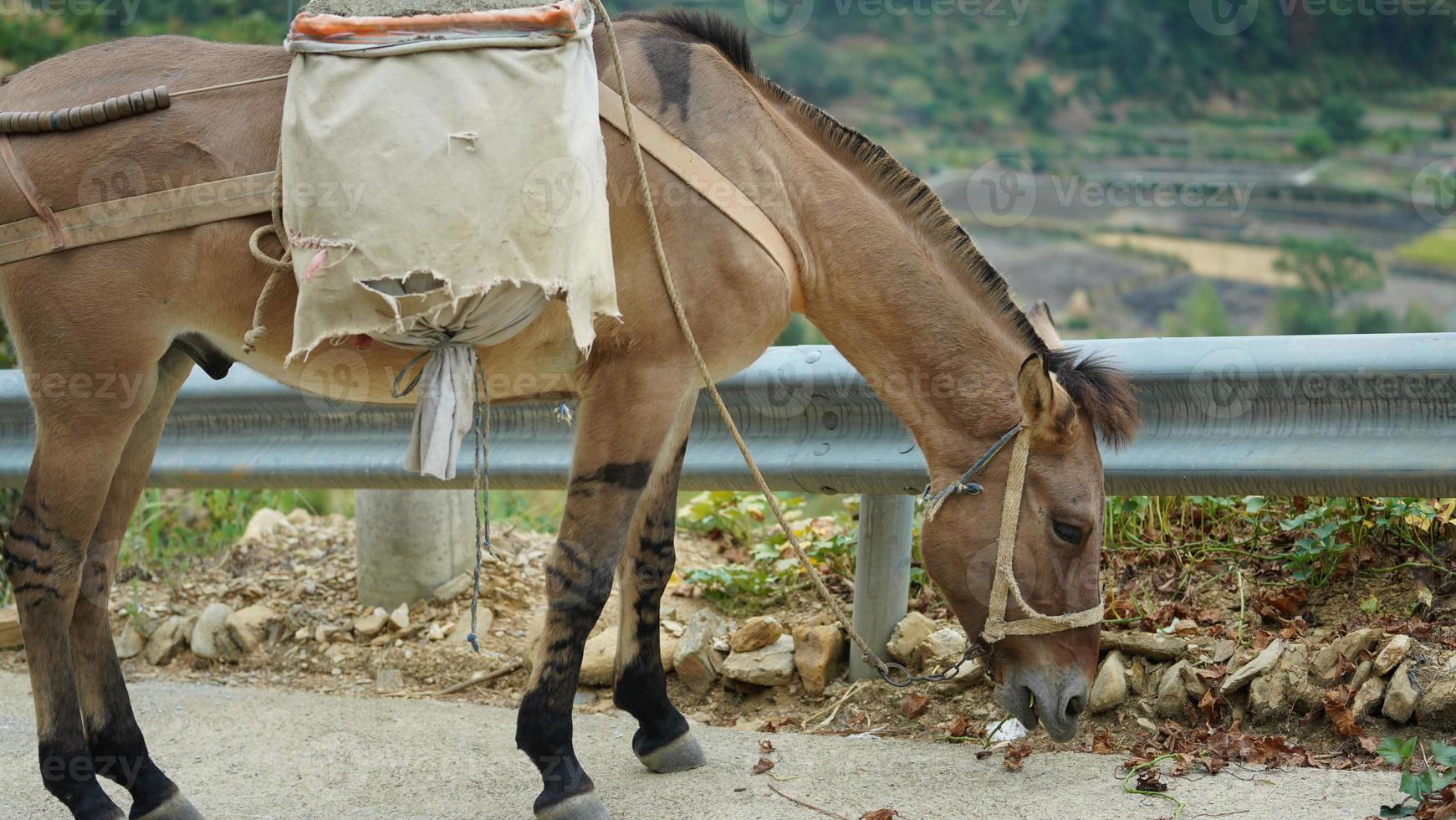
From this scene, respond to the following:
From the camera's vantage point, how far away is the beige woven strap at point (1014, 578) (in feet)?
10.4

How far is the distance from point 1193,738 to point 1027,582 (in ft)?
2.27

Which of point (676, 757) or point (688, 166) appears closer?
point (688, 166)

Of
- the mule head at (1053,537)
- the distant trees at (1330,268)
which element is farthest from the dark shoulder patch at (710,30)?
the distant trees at (1330,268)

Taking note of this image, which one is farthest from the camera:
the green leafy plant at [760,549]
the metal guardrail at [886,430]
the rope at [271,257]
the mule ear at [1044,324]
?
the green leafy plant at [760,549]

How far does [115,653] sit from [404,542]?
134 cm

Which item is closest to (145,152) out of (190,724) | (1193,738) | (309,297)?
(309,297)

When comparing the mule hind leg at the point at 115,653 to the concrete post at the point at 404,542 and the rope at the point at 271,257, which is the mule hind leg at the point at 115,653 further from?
the concrete post at the point at 404,542

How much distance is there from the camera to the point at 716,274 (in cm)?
314

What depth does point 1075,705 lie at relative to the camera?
324cm

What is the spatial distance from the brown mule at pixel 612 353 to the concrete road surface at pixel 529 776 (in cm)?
18

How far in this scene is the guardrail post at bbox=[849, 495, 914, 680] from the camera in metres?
3.94

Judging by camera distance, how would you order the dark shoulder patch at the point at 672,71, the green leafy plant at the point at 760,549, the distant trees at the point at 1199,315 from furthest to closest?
1. the distant trees at the point at 1199,315
2. the green leafy plant at the point at 760,549
3. the dark shoulder patch at the point at 672,71

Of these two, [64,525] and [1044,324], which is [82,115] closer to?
[64,525]

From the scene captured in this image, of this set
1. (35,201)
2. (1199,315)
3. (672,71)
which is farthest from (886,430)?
(1199,315)
